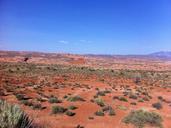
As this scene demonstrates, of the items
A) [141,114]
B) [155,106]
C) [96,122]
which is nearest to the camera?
[96,122]

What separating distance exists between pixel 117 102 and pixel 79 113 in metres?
4.85

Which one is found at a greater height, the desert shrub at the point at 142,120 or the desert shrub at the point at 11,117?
the desert shrub at the point at 11,117

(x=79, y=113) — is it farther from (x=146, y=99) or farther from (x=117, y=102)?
(x=146, y=99)

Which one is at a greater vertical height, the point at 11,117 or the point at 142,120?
the point at 11,117

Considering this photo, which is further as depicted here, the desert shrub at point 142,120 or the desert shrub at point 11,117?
the desert shrub at point 142,120

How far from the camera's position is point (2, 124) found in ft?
17.4

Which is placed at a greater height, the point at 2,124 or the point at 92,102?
the point at 2,124

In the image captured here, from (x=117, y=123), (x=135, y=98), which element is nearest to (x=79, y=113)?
(x=117, y=123)

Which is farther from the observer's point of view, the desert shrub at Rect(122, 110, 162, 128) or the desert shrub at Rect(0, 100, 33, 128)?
the desert shrub at Rect(122, 110, 162, 128)

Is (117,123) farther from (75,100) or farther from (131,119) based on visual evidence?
(75,100)

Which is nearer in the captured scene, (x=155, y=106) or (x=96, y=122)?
(x=96, y=122)

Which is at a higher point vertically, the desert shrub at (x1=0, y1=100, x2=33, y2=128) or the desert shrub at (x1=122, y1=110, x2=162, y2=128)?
the desert shrub at (x1=0, y1=100, x2=33, y2=128)

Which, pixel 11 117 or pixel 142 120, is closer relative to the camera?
pixel 11 117

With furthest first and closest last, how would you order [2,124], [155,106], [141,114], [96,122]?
1. [155,106]
2. [141,114]
3. [96,122]
4. [2,124]
